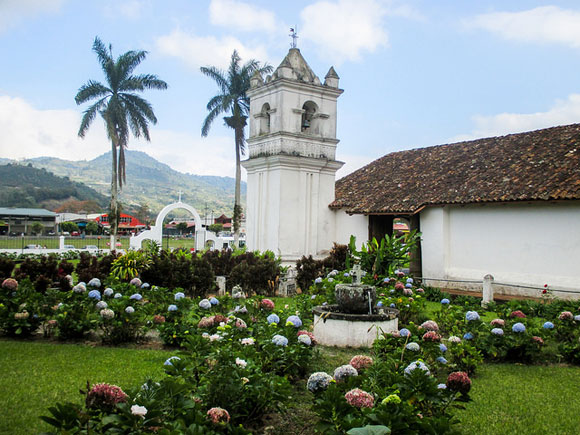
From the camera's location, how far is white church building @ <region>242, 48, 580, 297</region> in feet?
40.2

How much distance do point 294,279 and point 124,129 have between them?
51.1 ft

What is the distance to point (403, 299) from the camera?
26.7ft

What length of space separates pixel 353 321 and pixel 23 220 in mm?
62480

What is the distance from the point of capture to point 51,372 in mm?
5320


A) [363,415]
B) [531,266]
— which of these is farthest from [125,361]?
[531,266]

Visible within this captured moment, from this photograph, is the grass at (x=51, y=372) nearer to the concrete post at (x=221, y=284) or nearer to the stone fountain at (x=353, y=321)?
the stone fountain at (x=353, y=321)

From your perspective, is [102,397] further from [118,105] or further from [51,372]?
[118,105]

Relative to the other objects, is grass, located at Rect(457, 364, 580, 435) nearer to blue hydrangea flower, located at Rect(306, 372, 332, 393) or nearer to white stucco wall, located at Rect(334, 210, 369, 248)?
blue hydrangea flower, located at Rect(306, 372, 332, 393)

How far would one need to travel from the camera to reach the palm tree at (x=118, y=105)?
24453mm

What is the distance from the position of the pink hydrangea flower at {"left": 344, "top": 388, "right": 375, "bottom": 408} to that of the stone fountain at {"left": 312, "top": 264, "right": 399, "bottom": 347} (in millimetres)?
3582

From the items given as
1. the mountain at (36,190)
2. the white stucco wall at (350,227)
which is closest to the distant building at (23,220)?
the mountain at (36,190)

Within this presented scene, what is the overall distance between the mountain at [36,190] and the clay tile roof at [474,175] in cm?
7414

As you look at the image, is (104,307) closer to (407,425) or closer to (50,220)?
(407,425)

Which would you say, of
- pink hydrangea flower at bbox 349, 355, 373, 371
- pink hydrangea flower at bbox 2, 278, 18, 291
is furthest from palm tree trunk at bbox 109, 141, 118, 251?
pink hydrangea flower at bbox 349, 355, 373, 371
